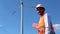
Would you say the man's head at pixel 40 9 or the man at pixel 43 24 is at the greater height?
the man's head at pixel 40 9

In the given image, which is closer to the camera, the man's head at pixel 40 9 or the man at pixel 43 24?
the man at pixel 43 24

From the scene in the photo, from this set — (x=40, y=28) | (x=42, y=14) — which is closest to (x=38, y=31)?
(x=40, y=28)

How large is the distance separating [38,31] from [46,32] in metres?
0.41

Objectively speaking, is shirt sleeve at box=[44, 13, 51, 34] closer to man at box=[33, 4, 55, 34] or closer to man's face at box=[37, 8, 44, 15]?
man at box=[33, 4, 55, 34]

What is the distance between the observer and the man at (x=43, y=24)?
4.65 metres

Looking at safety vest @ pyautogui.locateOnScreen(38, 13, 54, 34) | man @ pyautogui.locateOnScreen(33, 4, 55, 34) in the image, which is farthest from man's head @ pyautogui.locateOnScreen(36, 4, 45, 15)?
safety vest @ pyautogui.locateOnScreen(38, 13, 54, 34)

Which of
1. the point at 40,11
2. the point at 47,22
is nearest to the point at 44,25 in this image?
the point at 47,22

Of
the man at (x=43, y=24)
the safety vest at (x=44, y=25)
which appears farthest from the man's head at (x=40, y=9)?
the safety vest at (x=44, y=25)

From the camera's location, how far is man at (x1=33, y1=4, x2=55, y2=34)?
15.3ft

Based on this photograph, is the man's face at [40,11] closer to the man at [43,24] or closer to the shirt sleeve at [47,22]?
the man at [43,24]

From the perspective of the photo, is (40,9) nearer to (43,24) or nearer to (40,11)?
(40,11)

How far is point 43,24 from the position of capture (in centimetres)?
490

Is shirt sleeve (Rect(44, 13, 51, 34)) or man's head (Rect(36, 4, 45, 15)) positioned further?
man's head (Rect(36, 4, 45, 15))

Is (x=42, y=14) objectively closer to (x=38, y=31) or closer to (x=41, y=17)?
(x=41, y=17)
